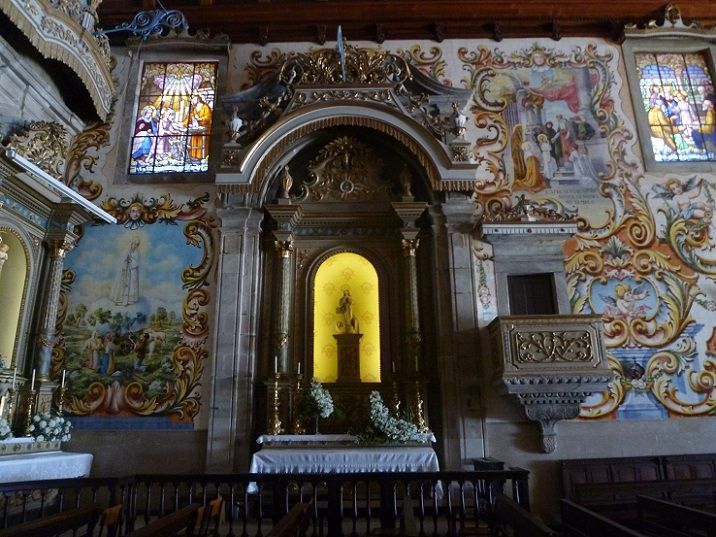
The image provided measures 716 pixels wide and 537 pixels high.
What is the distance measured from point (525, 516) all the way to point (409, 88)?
25.2 ft

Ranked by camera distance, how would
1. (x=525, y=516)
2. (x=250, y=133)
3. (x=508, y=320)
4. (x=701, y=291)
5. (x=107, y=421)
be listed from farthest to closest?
(x=250, y=133)
(x=701, y=291)
(x=107, y=421)
(x=508, y=320)
(x=525, y=516)

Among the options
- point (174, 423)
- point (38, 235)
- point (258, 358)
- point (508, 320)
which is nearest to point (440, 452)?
point (508, 320)

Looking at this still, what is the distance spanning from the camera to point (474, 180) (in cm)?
880

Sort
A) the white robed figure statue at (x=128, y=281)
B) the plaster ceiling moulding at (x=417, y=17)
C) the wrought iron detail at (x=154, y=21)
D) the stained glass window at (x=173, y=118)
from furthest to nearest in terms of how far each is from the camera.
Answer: the plaster ceiling moulding at (x=417, y=17) → the stained glass window at (x=173, y=118) → the wrought iron detail at (x=154, y=21) → the white robed figure statue at (x=128, y=281)

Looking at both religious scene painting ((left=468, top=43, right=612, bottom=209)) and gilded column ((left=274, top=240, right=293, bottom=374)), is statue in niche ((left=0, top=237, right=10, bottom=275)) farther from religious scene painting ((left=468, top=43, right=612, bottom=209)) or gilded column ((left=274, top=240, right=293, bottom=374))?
religious scene painting ((left=468, top=43, right=612, bottom=209))

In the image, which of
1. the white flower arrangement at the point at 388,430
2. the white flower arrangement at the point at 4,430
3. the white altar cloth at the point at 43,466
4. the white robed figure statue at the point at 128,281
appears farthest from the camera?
the white robed figure statue at the point at 128,281

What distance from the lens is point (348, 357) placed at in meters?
8.65

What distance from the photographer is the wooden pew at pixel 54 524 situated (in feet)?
11.2

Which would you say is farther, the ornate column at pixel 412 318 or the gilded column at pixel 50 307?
the ornate column at pixel 412 318

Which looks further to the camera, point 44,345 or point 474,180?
point 474,180

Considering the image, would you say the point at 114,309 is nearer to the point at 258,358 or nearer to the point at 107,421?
the point at 107,421

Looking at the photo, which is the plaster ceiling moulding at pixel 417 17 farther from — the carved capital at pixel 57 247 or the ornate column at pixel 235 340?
the carved capital at pixel 57 247

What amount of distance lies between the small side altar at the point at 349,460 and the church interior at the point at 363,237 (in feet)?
0.20

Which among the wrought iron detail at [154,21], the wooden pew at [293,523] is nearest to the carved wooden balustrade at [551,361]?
the wooden pew at [293,523]
